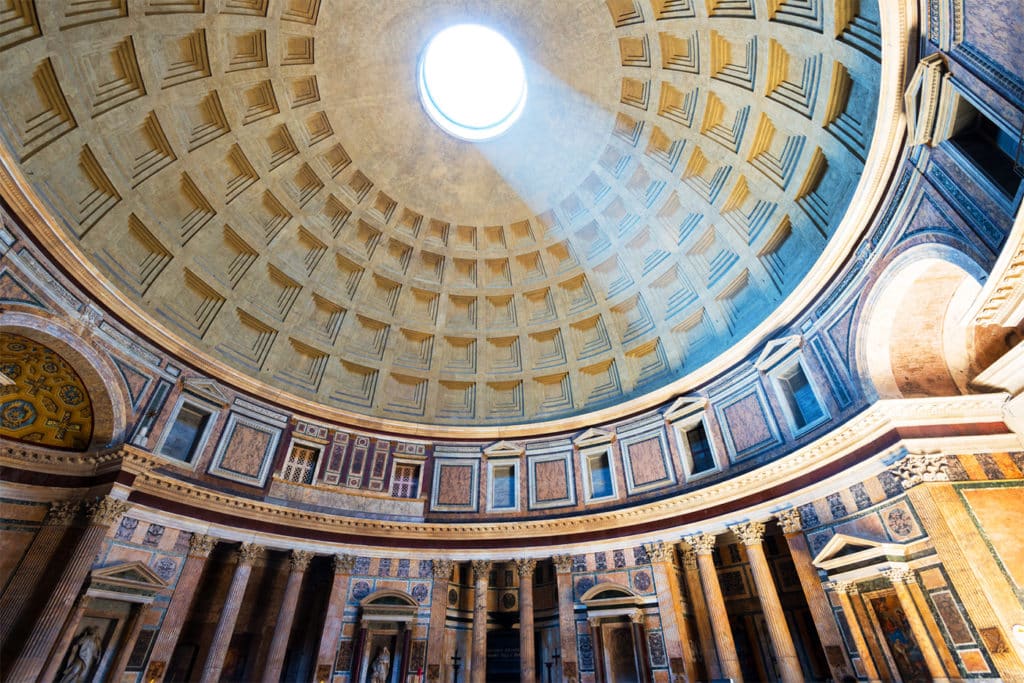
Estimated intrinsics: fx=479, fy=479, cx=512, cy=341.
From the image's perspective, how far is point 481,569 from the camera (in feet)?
63.2

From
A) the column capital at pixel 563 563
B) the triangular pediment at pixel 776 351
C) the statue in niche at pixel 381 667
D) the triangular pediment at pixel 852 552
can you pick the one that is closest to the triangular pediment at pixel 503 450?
the column capital at pixel 563 563

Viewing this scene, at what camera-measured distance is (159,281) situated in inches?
687

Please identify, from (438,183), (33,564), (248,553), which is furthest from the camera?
(438,183)

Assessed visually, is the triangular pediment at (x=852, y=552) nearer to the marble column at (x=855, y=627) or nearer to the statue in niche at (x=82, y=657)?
the marble column at (x=855, y=627)

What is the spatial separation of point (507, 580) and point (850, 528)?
46.8ft

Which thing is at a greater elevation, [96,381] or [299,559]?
[96,381]

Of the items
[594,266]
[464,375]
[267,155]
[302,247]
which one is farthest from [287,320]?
[594,266]

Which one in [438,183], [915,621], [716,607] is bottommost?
[915,621]

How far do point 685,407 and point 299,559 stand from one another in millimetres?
15537

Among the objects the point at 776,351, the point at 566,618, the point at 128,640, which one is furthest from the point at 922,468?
the point at 128,640

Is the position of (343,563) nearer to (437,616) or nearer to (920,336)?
(437,616)

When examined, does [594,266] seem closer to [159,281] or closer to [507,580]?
[507,580]

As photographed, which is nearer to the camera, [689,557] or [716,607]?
[716,607]

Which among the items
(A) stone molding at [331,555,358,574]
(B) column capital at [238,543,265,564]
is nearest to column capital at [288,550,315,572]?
(A) stone molding at [331,555,358,574]
